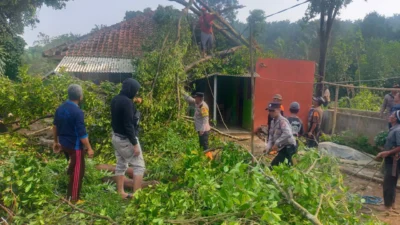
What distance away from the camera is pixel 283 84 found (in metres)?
10.7

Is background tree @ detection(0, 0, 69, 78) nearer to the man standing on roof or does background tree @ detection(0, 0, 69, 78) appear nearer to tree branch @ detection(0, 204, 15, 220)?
the man standing on roof

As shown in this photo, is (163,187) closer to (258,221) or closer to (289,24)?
(258,221)

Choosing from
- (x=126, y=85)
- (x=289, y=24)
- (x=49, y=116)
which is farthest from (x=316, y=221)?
(x=289, y=24)

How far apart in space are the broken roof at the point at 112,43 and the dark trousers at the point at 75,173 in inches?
299

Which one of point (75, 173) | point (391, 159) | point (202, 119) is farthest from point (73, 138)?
point (391, 159)

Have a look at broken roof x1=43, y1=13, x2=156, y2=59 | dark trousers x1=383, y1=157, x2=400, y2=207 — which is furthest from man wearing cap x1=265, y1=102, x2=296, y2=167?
broken roof x1=43, y1=13, x2=156, y2=59

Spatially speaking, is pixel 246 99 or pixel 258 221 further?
pixel 246 99

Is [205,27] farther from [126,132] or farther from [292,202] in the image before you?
[292,202]

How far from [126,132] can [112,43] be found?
367 inches

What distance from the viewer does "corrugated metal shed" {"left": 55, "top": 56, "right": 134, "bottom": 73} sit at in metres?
10.5

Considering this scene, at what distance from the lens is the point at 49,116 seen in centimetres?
655

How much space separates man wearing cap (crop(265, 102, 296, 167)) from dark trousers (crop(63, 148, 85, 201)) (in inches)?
95.0

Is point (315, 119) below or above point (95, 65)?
below

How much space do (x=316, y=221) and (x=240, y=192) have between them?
585mm
